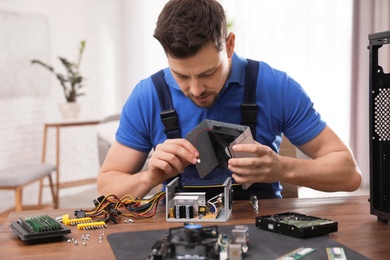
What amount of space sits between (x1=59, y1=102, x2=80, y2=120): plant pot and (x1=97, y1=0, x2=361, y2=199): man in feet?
10.8

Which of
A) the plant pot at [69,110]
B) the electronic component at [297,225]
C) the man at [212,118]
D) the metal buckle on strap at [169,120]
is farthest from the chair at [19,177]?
the electronic component at [297,225]

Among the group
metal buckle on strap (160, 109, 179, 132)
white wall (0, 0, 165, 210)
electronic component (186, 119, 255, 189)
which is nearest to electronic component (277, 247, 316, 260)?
electronic component (186, 119, 255, 189)

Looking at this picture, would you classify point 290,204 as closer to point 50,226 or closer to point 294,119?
point 294,119

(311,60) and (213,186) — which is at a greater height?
(311,60)

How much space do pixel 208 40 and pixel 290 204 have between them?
56 centimetres

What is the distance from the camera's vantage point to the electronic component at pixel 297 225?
135 centimetres

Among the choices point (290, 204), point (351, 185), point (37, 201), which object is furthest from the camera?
point (37, 201)

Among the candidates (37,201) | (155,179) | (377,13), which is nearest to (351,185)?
(155,179)

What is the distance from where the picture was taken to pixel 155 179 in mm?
1818

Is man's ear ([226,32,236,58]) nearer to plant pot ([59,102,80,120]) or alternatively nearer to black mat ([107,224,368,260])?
black mat ([107,224,368,260])

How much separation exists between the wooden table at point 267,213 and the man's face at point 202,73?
0.37 m

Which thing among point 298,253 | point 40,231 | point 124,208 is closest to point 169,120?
point 124,208

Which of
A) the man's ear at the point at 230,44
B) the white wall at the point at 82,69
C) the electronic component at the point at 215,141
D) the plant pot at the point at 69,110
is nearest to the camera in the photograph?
the electronic component at the point at 215,141

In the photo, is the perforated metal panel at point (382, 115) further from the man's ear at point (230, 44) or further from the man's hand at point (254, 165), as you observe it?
the man's ear at point (230, 44)
